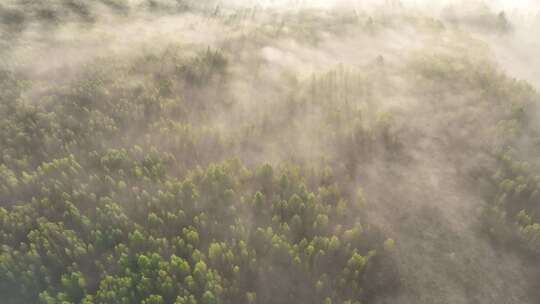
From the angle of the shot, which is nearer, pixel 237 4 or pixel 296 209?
pixel 296 209

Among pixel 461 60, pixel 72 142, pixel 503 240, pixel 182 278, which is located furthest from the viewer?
pixel 461 60

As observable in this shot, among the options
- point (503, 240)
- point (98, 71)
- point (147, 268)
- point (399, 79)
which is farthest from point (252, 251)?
point (98, 71)

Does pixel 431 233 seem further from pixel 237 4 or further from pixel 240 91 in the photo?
pixel 237 4

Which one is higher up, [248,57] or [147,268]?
[248,57]

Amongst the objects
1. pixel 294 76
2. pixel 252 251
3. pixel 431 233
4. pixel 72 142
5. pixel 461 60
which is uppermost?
pixel 461 60

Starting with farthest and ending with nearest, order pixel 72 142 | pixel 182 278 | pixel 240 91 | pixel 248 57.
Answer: pixel 248 57 → pixel 240 91 → pixel 72 142 → pixel 182 278

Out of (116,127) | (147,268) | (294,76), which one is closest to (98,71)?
(116,127)

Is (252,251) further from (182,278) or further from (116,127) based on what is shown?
(116,127)
